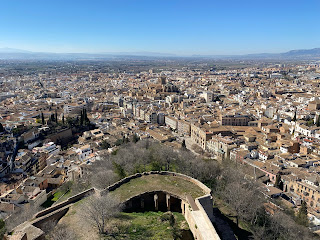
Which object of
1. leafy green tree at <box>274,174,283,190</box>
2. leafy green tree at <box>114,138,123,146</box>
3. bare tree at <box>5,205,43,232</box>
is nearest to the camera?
bare tree at <box>5,205,43,232</box>

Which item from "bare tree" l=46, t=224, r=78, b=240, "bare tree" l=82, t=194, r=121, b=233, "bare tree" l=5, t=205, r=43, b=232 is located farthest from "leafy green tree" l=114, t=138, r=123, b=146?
"bare tree" l=46, t=224, r=78, b=240

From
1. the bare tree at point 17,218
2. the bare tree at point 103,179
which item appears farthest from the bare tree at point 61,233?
the bare tree at point 103,179

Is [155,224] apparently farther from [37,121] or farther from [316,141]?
[37,121]

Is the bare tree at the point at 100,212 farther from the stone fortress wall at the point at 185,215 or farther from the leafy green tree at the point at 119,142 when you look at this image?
the leafy green tree at the point at 119,142

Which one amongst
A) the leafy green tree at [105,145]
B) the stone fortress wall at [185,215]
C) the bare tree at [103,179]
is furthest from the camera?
the leafy green tree at [105,145]

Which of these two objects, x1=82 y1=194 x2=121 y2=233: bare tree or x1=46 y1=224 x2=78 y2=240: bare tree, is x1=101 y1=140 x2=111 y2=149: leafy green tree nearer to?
x1=82 y1=194 x2=121 y2=233: bare tree

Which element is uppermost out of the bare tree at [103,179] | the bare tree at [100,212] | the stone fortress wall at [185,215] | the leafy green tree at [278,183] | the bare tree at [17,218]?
the bare tree at [100,212]

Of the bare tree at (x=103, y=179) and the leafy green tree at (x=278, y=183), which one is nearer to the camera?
the bare tree at (x=103, y=179)

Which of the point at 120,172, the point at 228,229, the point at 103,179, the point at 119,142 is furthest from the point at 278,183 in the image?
the point at 119,142

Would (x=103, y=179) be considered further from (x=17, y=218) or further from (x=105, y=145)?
(x=105, y=145)
